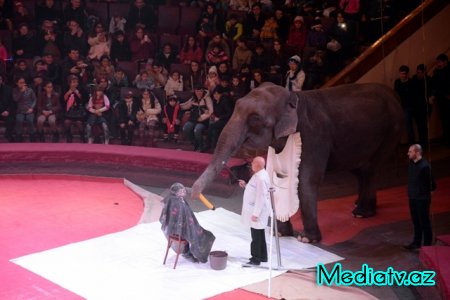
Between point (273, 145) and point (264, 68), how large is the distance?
475 centimetres

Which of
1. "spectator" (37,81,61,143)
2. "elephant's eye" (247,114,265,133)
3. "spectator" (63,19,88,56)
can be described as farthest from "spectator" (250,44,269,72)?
"elephant's eye" (247,114,265,133)

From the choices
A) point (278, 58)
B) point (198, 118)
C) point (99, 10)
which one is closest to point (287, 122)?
point (198, 118)

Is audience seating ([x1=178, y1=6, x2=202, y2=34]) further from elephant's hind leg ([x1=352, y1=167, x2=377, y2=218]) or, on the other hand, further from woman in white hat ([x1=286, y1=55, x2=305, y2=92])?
elephant's hind leg ([x1=352, y1=167, x2=377, y2=218])

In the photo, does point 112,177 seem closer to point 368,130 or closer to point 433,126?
point 368,130

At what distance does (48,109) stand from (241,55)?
3673mm

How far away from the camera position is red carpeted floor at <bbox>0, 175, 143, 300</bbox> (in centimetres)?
748

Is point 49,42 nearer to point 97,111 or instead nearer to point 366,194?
point 97,111

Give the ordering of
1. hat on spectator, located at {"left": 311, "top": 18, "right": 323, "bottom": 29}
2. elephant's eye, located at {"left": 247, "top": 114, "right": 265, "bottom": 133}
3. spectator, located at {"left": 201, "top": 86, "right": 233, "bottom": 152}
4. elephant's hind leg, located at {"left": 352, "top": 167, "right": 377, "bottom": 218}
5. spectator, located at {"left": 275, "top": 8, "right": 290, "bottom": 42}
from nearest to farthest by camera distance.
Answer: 1. elephant's eye, located at {"left": 247, "top": 114, "right": 265, "bottom": 133}
2. elephant's hind leg, located at {"left": 352, "top": 167, "right": 377, "bottom": 218}
3. spectator, located at {"left": 201, "top": 86, "right": 233, "bottom": 152}
4. hat on spectator, located at {"left": 311, "top": 18, "right": 323, "bottom": 29}
5. spectator, located at {"left": 275, "top": 8, "right": 290, "bottom": 42}

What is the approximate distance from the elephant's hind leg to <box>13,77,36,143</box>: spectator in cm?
626

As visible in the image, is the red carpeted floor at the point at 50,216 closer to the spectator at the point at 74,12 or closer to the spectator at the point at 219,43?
the spectator at the point at 219,43

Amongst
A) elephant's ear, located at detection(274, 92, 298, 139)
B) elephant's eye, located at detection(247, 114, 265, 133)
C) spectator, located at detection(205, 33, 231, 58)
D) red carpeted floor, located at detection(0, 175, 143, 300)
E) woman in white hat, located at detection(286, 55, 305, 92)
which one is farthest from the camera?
spectator, located at detection(205, 33, 231, 58)

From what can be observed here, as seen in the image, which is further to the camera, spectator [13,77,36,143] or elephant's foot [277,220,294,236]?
spectator [13,77,36,143]

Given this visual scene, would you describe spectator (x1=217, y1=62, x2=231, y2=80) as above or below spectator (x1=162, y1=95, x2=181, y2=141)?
above

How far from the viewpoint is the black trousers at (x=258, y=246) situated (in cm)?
786
